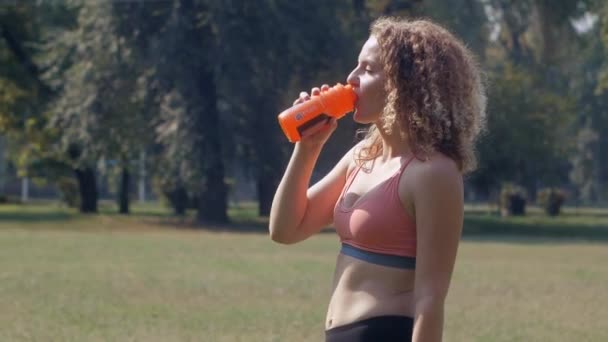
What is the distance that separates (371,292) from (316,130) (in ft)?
1.83

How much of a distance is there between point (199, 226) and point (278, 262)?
51.2 feet

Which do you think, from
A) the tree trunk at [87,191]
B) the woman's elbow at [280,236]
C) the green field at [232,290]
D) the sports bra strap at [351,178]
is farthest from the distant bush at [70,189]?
the sports bra strap at [351,178]

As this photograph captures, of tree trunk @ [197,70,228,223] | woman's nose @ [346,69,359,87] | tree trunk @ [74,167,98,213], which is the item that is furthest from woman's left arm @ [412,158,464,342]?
tree trunk @ [74,167,98,213]

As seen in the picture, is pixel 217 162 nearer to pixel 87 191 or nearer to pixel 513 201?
pixel 87 191

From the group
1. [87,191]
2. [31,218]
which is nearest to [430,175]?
[31,218]

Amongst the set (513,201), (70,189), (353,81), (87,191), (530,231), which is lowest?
(530,231)

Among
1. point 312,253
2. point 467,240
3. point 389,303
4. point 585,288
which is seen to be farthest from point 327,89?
point 467,240

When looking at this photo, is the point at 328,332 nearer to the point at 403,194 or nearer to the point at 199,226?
the point at 403,194

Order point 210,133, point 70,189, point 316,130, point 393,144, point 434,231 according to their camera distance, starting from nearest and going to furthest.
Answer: point 434,231, point 316,130, point 393,144, point 210,133, point 70,189

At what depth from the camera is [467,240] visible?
3378cm

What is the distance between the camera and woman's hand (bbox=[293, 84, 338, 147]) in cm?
370

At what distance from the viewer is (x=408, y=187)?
364 cm

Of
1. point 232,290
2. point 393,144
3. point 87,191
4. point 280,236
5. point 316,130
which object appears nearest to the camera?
point 316,130

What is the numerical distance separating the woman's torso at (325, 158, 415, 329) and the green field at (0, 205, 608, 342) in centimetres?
713
